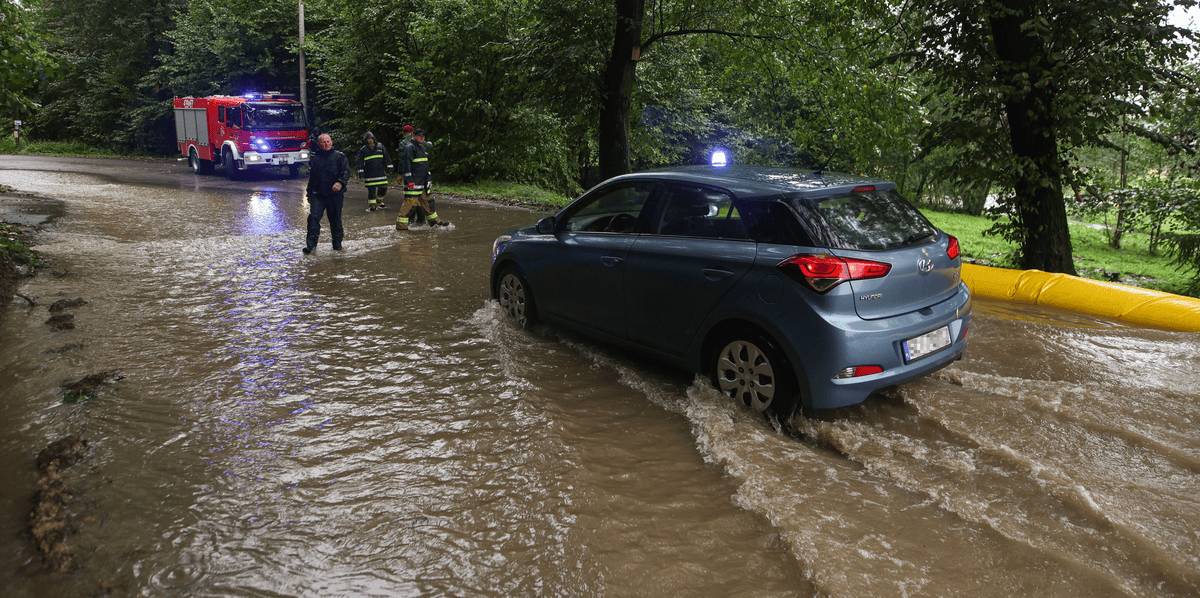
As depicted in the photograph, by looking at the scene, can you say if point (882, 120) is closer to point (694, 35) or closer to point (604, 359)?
point (694, 35)

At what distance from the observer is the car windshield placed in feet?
14.7

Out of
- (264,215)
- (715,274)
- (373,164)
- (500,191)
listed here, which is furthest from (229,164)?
(715,274)

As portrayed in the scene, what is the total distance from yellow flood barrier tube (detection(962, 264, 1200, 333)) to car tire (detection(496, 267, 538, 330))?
479 cm

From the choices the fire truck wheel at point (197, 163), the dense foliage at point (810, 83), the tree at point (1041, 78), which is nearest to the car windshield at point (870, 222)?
the dense foliage at point (810, 83)

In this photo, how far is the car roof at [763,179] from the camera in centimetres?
473

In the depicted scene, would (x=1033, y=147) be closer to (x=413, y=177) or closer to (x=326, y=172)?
(x=326, y=172)

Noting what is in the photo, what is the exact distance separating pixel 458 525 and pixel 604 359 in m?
2.68

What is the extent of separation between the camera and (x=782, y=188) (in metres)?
4.71

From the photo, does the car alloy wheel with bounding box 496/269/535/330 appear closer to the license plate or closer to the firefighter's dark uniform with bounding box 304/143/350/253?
the license plate

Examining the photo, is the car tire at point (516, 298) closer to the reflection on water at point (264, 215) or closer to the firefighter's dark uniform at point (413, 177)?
the firefighter's dark uniform at point (413, 177)

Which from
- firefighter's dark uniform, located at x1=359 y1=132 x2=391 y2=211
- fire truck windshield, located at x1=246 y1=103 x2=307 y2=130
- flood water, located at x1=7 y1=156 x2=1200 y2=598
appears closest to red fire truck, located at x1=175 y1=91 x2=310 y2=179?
fire truck windshield, located at x1=246 y1=103 x2=307 y2=130

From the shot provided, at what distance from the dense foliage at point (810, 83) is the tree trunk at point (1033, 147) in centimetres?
2

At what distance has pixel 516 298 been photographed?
6.88 m

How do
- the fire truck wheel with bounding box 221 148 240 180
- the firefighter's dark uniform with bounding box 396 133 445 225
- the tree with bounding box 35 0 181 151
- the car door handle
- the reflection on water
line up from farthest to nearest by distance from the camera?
the tree with bounding box 35 0 181 151 → the fire truck wheel with bounding box 221 148 240 180 → the firefighter's dark uniform with bounding box 396 133 445 225 → the reflection on water → the car door handle
